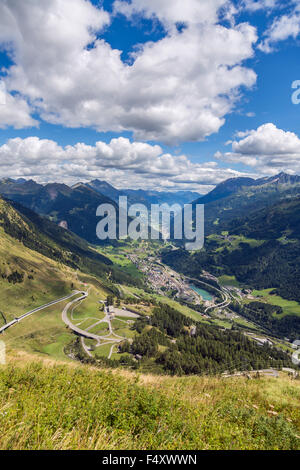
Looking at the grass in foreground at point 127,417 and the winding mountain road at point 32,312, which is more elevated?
the grass in foreground at point 127,417

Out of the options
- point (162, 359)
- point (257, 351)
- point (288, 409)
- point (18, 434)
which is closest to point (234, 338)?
point (257, 351)

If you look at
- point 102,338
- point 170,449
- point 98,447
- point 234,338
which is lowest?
point 234,338

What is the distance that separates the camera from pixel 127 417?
655 cm

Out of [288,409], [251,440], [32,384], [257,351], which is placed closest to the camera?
[251,440]

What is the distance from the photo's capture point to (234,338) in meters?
148

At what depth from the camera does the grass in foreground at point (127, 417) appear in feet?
16.1

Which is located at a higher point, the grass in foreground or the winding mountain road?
the grass in foreground

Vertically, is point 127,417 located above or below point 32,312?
above

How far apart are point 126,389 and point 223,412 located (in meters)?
4.08

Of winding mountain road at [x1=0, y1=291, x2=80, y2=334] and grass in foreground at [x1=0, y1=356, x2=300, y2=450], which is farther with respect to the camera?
winding mountain road at [x1=0, y1=291, x2=80, y2=334]

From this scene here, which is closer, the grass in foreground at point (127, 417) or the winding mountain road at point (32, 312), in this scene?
the grass in foreground at point (127, 417)

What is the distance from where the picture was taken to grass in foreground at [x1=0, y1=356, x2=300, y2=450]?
16.1 feet

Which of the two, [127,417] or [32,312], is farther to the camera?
[32,312]
